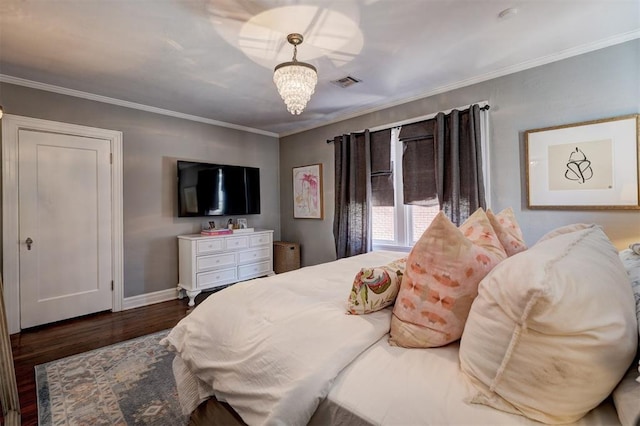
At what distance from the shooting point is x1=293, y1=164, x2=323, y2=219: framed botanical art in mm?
4492

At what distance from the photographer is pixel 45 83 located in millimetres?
2982

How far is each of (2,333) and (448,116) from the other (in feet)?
12.1

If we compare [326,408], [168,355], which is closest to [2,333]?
[168,355]

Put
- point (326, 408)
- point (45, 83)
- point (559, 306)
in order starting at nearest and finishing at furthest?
point (559, 306), point (326, 408), point (45, 83)

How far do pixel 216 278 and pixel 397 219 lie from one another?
247 centimetres

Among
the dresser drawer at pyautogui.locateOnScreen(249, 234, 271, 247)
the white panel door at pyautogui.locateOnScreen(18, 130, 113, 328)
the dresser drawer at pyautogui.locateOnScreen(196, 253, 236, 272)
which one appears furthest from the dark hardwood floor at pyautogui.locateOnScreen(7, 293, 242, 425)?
the dresser drawer at pyautogui.locateOnScreen(249, 234, 271, 247)

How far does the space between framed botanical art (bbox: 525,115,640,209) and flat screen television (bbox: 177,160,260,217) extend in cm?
355

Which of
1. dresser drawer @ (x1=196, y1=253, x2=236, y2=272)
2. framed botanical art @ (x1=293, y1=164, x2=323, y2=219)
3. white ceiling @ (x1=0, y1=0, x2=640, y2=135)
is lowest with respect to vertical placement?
dresser drawer @ (x1=196, y1=253, x2=236, y2=272)

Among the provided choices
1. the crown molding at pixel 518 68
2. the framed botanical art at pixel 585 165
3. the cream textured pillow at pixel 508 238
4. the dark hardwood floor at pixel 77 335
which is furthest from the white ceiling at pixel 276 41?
the dark hardwood floor at pixel 77 335

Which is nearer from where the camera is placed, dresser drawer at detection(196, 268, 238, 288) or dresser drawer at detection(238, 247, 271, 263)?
dresser drawer at detection(196, 268, 238, 288)

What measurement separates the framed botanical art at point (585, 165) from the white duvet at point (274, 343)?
2145 mm

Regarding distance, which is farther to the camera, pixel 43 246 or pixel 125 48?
pixel 43 246

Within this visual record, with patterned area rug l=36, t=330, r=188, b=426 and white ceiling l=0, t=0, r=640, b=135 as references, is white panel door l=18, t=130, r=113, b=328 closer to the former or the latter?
white ceiling l=0, t=0, r=640, b=135

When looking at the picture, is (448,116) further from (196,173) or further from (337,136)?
(196,173)
